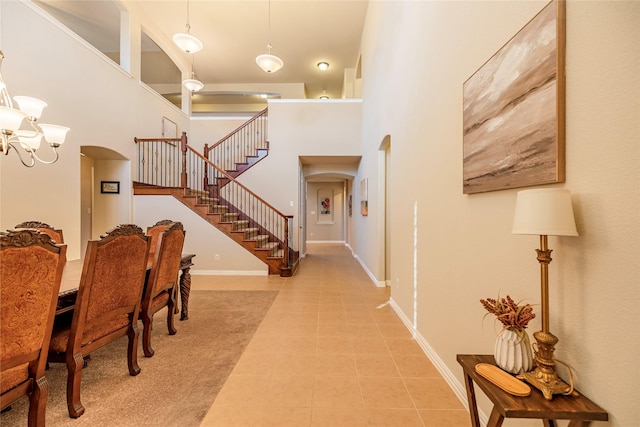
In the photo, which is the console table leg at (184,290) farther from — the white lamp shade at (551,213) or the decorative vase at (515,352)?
the white lamp shade at (551,213)

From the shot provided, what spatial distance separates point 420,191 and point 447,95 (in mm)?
919

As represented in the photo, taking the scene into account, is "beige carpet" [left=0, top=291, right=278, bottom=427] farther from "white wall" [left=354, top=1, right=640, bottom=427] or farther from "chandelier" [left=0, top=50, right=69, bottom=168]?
"chandelier" [left=0, top=50, right=69, bottom=168]

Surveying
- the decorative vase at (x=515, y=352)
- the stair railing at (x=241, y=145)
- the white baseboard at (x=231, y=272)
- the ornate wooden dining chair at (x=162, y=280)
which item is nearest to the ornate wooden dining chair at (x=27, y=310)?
the ornate wooden dining chair at (x=162, y=280)

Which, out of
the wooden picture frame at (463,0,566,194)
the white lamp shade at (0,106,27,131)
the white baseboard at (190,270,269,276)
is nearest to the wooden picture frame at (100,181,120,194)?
the white baseboard at (190,270,269,276)

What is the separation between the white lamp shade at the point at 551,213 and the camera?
0.95 meters

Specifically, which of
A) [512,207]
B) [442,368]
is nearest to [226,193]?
[442,368]

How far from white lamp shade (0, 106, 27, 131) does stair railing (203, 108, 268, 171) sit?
203 inches

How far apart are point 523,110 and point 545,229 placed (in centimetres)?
63

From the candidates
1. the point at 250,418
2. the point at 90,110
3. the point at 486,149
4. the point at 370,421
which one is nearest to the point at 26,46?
the point at 90,110

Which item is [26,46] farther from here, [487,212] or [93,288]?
[487,212]

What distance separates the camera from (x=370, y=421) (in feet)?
5.51

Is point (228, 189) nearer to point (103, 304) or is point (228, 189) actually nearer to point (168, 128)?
point (168, 128)

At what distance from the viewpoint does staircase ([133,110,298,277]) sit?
5.65 metres

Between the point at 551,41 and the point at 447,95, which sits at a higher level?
the point at 447,95
